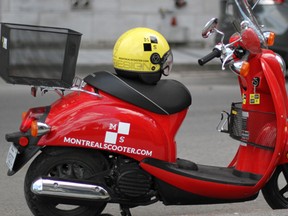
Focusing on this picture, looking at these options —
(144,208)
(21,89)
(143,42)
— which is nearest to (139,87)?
(143,42)

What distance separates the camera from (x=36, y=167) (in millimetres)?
4289

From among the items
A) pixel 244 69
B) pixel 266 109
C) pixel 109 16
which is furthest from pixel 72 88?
pixel 109 16

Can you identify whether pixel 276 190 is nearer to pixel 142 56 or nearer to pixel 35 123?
pixel 142 56

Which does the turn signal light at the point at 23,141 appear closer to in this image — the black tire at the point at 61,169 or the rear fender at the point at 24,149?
the rear fender at the point at 24,149

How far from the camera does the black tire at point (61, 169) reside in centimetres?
429

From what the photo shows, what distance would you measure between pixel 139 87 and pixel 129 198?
69 cm

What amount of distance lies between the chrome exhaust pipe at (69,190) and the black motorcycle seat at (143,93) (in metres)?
0.58

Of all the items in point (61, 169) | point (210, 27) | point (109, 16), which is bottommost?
point (109, 16)

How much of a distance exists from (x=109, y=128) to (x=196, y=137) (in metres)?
3.42

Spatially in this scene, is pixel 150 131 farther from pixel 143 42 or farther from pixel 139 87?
Result: pixel 143 42

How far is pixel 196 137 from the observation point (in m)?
7.60

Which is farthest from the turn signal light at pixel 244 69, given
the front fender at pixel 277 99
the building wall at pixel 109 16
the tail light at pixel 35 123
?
the building wall at pixel 109 16

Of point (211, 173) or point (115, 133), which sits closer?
point (115, 133)

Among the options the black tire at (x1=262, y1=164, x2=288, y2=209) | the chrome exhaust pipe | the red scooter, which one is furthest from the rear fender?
the black tire at (x1=262, y1=164, x2=288, y2=209)
